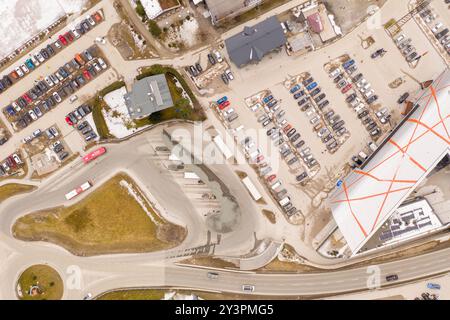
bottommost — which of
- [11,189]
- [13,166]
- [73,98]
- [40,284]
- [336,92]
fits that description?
[336,92]

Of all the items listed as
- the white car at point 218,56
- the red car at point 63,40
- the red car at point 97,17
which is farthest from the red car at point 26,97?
the white car at point 218,56

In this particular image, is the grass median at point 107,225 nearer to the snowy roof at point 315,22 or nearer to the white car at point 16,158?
the white car at point 16,158

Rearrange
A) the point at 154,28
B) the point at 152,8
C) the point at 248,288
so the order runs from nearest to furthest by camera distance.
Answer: the point at 152,8 → the point at 154,28 → the point at 248,288

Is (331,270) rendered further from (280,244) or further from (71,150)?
(71,150)

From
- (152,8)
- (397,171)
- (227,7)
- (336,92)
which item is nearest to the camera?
(397,171)

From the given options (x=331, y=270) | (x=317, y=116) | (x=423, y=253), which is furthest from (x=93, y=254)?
(x=423, y=253)

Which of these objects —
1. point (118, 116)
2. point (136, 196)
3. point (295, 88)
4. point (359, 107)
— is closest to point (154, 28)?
point (118, 116)

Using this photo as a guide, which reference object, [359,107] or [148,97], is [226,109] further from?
[359,107]

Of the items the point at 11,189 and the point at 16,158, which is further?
the point at 11,189
